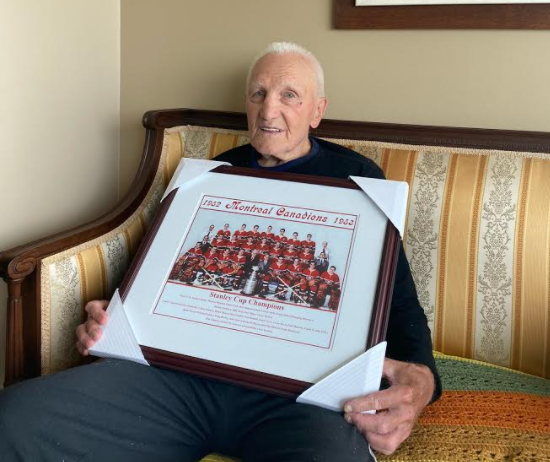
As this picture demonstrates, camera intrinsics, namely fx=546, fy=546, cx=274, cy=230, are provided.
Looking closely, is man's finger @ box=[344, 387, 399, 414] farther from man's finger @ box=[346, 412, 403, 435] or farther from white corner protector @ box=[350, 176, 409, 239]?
white corner protector @ box=[350, 176, 409, 239]

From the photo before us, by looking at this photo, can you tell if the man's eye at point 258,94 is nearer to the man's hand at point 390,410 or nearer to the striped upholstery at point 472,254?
the striped upholstery at point 472,254

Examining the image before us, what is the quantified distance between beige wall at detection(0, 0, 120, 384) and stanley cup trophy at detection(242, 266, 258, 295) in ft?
2.90

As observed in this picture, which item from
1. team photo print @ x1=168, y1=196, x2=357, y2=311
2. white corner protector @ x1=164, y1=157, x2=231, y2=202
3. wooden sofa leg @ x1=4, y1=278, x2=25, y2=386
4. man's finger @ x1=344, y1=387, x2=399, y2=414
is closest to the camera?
man's finger @ x1=344, y1=387, x2=399, y2=414

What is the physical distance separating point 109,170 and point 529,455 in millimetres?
1664

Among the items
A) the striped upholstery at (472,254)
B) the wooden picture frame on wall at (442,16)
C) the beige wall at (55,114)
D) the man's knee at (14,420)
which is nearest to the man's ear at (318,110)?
the striped upholstery at (472,254)

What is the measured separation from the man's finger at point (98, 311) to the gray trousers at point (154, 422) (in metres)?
0.09

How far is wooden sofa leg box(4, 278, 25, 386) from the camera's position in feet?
4.03

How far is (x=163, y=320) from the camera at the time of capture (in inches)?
45.2

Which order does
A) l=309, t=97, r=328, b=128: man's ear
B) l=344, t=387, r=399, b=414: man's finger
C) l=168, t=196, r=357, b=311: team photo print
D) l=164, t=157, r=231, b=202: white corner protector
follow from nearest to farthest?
1. l=344, t=387, r=399, b=414: man's finger
2. l=168, t=196, r=357, b=311: team photo print
3. l=164, t=157, r=231, b=202: white corner protector
4. l=309, t=97, r=328, b=128: man's ear

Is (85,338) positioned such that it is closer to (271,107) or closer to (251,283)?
(251,283)

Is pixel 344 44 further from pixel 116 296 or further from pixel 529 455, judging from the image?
pixel 529 455

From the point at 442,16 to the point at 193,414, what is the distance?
129 cm

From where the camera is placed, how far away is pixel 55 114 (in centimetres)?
174

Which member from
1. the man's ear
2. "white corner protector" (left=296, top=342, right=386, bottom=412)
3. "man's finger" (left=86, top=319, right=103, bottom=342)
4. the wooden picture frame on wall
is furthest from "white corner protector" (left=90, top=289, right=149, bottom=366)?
the wooden picture frame on wall
